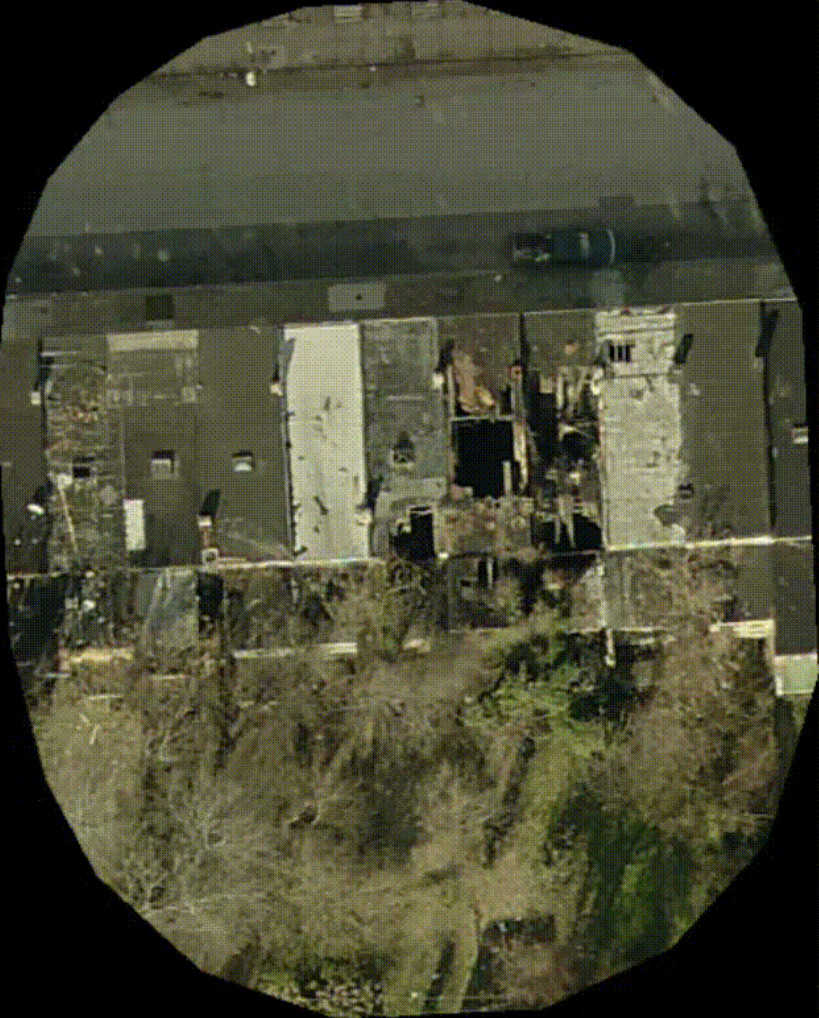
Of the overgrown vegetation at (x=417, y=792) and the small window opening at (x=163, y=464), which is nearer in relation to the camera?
the overgrown vegetation at (x=417, y=792)

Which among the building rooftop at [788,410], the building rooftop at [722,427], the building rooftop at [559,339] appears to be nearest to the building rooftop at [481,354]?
the building rooftop at [559,339]

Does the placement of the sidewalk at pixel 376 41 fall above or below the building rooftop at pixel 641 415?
above

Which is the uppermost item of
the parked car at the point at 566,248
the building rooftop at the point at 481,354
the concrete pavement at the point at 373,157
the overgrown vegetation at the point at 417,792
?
the concrete pavement at the point at 373,157

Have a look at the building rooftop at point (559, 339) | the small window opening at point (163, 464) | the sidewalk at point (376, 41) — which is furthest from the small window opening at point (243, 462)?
the sidewalk at point (376, 41)

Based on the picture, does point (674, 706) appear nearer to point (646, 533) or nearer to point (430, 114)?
point (646, 533)

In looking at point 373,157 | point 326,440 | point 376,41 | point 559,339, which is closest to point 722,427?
point 559,339

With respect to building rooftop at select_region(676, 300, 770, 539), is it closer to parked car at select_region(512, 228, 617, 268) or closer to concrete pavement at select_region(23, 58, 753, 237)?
parked car at select_region(512, 228, 617, 268)

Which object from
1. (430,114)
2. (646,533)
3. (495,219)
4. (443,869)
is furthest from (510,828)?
(430,114)

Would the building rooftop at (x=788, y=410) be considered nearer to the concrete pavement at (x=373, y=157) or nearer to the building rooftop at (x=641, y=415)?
the building rooftop at (x=641, y=415)
